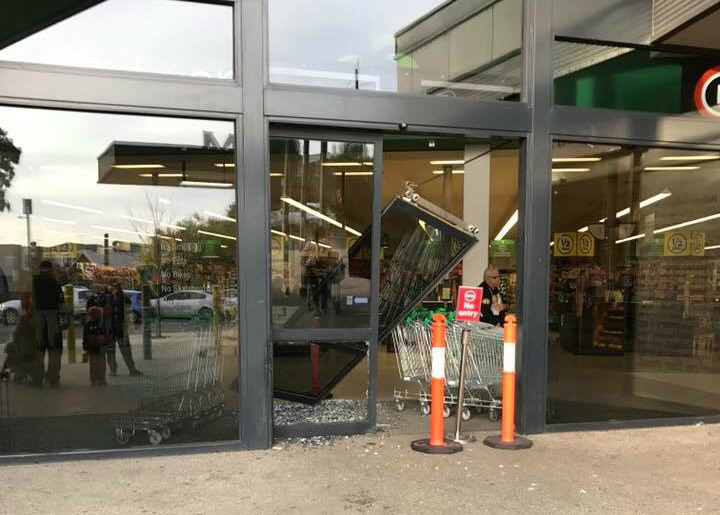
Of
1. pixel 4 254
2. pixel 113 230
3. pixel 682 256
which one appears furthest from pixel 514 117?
pixel 4 254

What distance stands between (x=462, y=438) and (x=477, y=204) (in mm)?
4827

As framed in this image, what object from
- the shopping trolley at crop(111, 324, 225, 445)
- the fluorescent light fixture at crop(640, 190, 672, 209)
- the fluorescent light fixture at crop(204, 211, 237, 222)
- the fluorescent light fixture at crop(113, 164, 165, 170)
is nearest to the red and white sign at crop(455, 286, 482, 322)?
the fluorescent light fixture at crop(204, 211, 237, 222)

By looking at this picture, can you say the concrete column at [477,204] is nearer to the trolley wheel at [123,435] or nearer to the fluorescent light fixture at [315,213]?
the fluorescent light fixture at [315,213]

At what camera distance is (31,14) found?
4.83 meters

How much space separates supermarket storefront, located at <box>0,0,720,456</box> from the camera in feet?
16.1

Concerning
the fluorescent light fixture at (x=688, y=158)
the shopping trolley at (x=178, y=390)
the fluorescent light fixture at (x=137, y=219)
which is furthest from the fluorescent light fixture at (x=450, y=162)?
the shopping trolley at (x=178, y=390)

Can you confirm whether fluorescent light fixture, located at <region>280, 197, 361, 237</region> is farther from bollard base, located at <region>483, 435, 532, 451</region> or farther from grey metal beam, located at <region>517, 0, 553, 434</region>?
bollard base, located at <region>483, 435, 532, 451</region>

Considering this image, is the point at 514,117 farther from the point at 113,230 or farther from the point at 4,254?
the point at 4,254

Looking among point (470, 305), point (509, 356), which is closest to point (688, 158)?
point (470, 305)

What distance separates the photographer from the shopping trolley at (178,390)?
520 centimetres

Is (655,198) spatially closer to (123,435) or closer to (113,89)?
(113,89)

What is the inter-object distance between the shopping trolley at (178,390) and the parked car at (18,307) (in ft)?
4.83

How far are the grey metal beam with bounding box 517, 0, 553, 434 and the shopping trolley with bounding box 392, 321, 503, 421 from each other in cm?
61

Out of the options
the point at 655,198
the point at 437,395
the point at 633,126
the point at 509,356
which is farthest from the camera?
the point at 655,198
